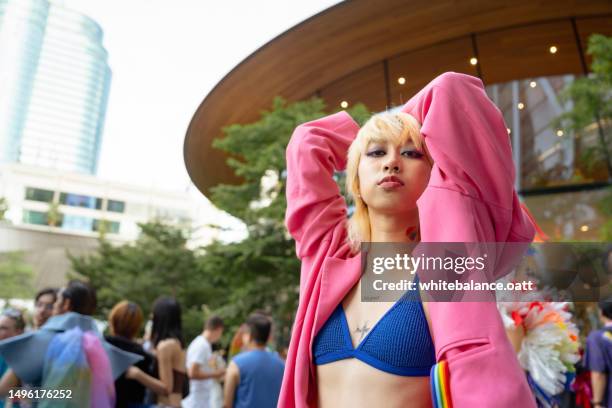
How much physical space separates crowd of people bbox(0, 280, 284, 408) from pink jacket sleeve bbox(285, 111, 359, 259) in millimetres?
1416

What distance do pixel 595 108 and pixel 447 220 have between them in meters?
9.06

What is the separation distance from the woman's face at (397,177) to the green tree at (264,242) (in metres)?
6.89

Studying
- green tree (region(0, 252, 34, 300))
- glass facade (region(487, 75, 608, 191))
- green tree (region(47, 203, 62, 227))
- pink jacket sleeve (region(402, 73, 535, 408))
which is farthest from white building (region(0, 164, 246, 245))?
pink jacket sleeve (region(402, 73, 535, 408))

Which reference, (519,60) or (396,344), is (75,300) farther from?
(519,60)

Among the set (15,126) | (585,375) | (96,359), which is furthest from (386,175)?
(15,126)

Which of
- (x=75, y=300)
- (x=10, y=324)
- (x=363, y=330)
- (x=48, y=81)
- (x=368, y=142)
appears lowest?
(x=363, y=330)

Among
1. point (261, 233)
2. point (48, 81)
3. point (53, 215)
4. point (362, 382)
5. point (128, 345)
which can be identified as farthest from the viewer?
point (53, 215)

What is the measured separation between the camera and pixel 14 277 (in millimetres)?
14375

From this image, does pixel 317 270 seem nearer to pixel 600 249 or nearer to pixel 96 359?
pixel 600 249

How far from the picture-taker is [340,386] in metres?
1.08

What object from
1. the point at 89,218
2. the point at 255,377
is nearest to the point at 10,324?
the point at 255,377

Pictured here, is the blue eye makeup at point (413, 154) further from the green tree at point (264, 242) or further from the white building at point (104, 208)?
the white building at point (104, 208)

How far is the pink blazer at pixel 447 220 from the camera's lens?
2.63ft

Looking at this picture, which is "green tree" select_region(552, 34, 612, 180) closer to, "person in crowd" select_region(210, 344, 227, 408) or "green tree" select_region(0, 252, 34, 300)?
"person in crowd" select_region(210, 344, 227, 408)
